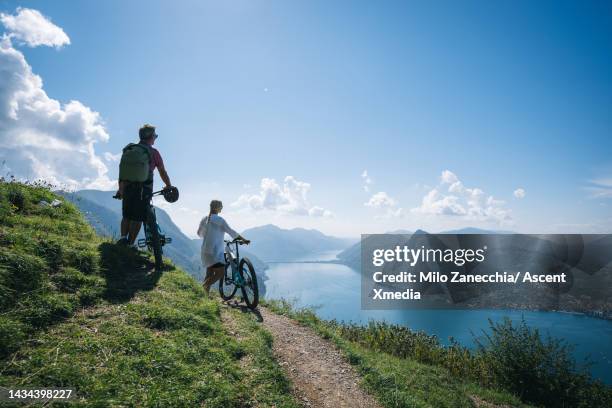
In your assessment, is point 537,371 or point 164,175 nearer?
point 164,175

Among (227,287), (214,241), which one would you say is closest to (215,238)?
(214,241)

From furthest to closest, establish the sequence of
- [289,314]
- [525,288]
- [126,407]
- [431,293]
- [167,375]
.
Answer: [431,293], [525,288], [289,314], [167,375], [126,407]

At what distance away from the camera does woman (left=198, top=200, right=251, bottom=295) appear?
855cm

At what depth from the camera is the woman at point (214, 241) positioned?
855cm

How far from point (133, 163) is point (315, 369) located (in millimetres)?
6621

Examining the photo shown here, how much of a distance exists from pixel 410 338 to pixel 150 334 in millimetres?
12261

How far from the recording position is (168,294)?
6.59m

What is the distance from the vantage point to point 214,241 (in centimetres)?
860

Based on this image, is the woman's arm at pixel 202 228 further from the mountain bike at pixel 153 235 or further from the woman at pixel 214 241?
the mountain bike at pixel 153 235

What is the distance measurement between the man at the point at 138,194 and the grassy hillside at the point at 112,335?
972mm

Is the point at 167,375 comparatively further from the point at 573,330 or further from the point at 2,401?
the point at 573,330

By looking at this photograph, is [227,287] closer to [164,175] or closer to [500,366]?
[164,175]

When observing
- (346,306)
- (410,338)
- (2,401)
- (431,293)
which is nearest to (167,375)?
(2,401)

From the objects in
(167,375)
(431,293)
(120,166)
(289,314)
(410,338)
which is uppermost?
(120,166)
